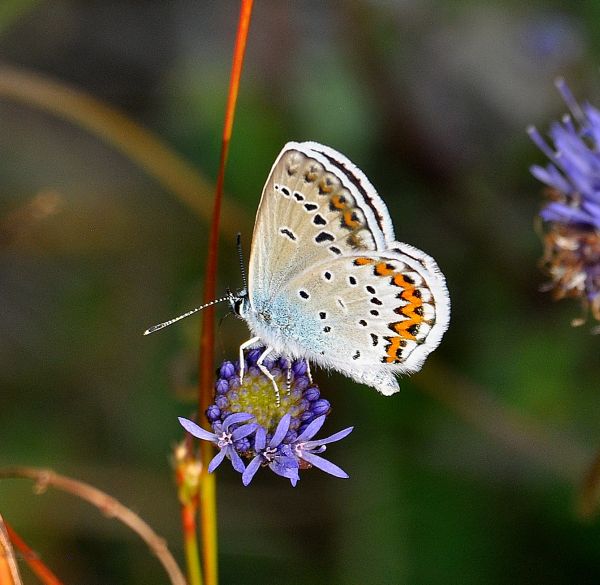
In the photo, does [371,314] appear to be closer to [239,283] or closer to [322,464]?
[322,464]

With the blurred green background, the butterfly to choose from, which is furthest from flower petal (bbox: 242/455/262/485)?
the blurred green background

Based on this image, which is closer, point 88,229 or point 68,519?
point 68,519

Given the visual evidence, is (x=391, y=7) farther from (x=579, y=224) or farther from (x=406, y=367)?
(x=406, y=367)

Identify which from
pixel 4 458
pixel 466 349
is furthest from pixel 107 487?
pixel 466 349

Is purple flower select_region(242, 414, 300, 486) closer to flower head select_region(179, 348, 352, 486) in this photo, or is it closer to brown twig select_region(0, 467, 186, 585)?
flower head select_region(179, 348, 352, 486)

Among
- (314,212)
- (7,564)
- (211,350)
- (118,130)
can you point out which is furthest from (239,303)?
(118,130)

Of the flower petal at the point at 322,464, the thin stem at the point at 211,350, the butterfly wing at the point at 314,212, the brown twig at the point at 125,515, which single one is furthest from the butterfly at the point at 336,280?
the brown twig at the point at 125,515

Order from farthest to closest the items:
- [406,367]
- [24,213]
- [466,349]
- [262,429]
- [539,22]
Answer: [539,22]
[466,349]
[24,213]
[406,367]
[262,429]
